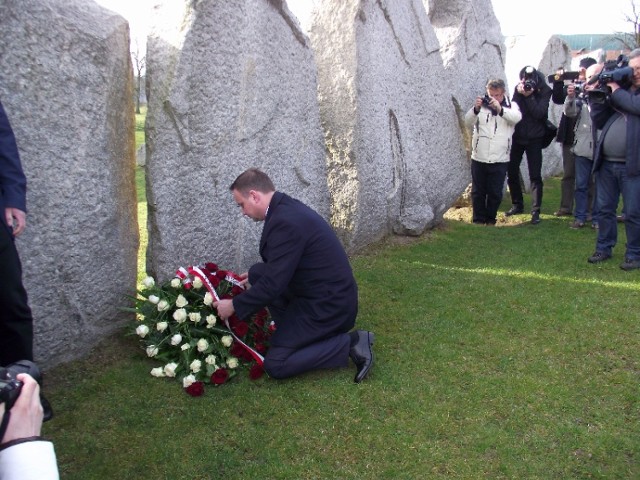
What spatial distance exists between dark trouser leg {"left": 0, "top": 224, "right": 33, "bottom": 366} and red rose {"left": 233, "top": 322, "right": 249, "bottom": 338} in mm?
1308

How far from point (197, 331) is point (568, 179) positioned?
6.50 m

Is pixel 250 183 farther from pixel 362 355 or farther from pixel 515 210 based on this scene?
pixel 515 210

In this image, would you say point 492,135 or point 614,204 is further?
point 492,135

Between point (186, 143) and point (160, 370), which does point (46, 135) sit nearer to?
point (186, 143)

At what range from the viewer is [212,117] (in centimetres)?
472

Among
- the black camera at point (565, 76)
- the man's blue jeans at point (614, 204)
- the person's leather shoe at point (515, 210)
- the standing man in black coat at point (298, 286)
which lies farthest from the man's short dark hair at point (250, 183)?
the person's leather shoe at point (515, 210)

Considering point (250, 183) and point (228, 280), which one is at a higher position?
point (250, 183)

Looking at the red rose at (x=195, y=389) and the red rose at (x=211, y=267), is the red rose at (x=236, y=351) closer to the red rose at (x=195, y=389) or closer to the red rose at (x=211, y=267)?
the red rose at (x=195, y=389)

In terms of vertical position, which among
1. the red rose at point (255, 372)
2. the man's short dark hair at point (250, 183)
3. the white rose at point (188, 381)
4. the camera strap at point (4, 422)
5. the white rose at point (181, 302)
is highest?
the man's short dark hair at point (250, 183)

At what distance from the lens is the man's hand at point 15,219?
3.44 meters

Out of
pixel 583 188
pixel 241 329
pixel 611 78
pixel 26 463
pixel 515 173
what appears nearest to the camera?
pixel 26 463

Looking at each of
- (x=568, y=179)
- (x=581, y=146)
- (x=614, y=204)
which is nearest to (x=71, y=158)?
(x=614, y=204)

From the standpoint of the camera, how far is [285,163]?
18.6 ft

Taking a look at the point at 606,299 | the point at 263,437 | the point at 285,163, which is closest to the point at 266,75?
the point at 285,163
